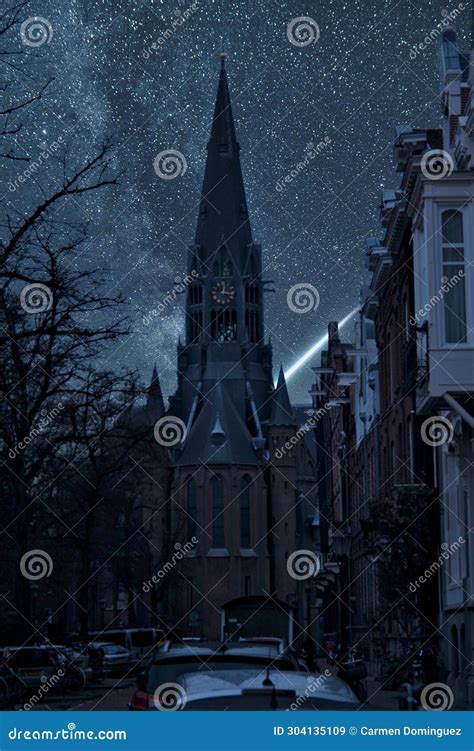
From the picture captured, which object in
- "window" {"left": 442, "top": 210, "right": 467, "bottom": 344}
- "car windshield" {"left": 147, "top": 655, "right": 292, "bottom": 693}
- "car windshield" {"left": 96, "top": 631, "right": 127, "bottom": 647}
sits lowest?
"car windshield" {"left": 147, "top": 655, "right": 292, "bottom": 693}

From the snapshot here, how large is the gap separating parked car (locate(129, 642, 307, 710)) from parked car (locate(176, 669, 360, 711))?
3.77m

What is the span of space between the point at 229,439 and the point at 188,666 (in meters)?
137

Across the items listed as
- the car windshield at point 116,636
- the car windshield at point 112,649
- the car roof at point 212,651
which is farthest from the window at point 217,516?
the car roof at point 212,651

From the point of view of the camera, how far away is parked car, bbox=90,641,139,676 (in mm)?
55062

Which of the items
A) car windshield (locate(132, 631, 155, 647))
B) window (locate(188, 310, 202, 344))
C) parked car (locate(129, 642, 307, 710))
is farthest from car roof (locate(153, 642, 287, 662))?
window (locate(188, 310, 202, 344))

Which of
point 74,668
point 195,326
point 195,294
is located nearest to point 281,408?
point 195,326

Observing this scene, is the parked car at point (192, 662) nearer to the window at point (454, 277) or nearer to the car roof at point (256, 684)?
the car roof at point (256, 684)

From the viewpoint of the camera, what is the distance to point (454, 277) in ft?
79.8

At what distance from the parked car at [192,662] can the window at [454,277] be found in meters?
10.9

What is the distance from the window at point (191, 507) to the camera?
141625 millimetres

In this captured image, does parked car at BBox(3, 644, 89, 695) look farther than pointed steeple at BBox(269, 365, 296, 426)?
No

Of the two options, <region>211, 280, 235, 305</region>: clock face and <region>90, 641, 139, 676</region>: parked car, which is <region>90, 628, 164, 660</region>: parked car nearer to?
<region>90, 641, 139, 676</region>: parked car
